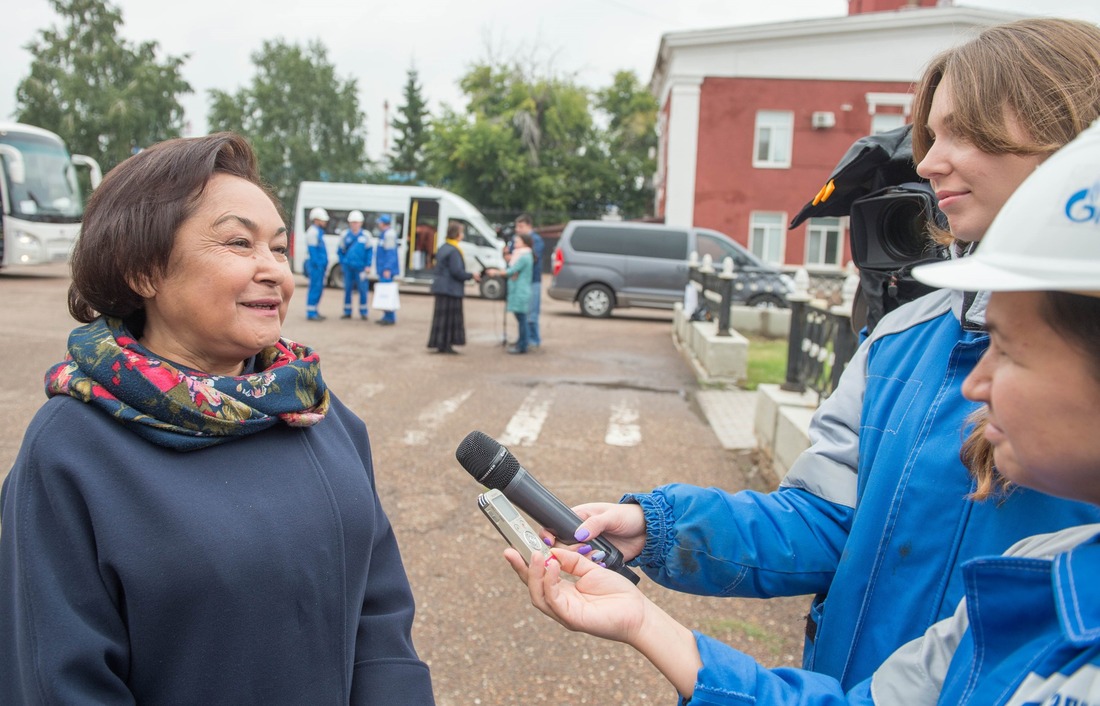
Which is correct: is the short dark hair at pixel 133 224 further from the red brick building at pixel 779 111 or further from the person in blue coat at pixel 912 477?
the red brick building at pixel 779 111

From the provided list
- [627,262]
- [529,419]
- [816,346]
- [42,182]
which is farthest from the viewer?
[42,182]

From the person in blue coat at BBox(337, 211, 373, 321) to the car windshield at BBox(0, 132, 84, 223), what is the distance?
8.77 metres

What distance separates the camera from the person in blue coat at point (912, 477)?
143 cm

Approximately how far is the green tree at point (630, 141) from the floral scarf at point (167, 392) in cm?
3864

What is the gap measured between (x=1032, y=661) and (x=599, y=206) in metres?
39.8

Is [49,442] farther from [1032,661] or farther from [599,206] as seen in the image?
[599,206]

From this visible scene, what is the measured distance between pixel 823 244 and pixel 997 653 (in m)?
29.3

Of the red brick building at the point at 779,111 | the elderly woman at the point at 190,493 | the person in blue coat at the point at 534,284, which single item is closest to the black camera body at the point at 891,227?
the elderly woman at the point at 190,493

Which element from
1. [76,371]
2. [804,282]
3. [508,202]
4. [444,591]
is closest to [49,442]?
[76,371]

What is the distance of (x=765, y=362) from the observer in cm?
1225

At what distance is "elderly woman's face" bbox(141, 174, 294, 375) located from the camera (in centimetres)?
177

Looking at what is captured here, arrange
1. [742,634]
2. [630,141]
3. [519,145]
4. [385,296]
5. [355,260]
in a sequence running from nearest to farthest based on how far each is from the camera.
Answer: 1. [742,634]
2. [385,296]
3. [355,260]
4. [519,145]
5. [630,141]

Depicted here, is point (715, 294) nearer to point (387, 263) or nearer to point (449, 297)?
point (449, 297)

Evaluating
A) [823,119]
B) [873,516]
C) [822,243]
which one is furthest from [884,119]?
[873,516]
